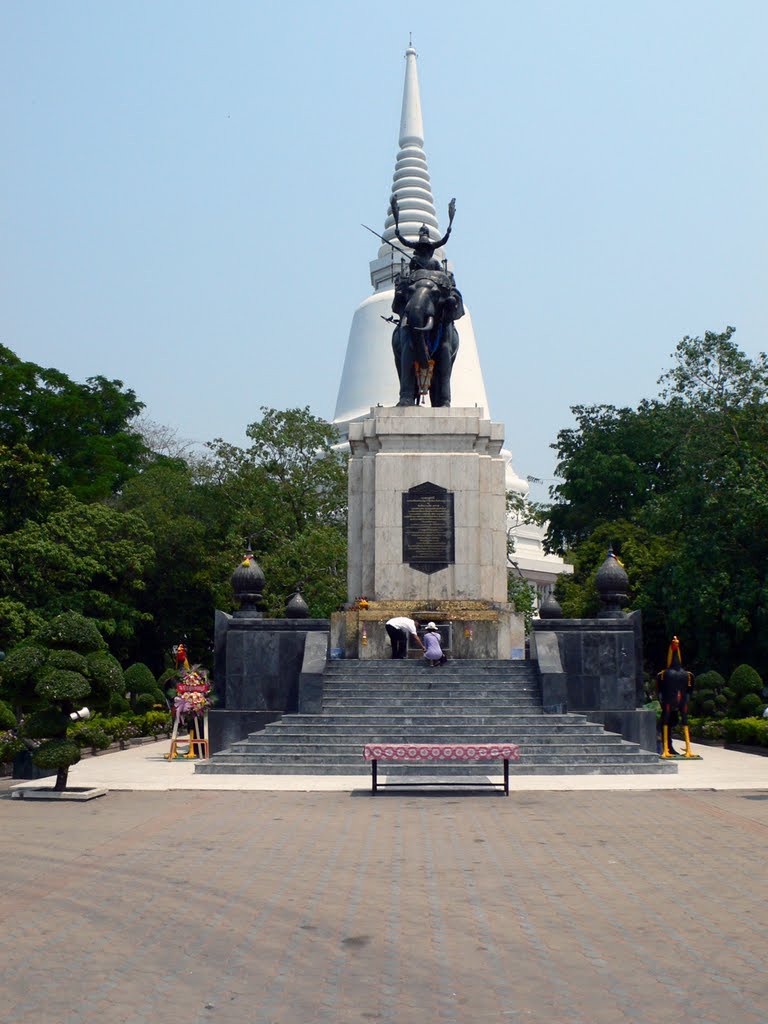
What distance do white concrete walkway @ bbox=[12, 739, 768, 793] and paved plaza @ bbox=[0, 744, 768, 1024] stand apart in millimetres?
1790

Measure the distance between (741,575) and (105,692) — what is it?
65.1 feet

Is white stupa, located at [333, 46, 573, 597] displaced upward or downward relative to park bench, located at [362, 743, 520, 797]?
upward

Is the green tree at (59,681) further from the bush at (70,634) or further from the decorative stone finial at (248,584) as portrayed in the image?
the decorative stone finial at (248,584)

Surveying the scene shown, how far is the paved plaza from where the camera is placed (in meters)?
5.40

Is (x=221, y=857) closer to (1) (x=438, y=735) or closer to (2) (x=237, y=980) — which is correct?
(2) (x=237, y=980)

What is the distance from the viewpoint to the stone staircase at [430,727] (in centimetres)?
1579

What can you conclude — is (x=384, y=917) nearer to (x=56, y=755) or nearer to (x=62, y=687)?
(x=56, y=755)

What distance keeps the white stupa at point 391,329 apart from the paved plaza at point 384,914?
4098cm

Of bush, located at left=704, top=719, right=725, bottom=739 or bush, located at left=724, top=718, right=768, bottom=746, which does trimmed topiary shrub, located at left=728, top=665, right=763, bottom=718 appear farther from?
bush, located at left=724, top=718, right=768, bottom=746

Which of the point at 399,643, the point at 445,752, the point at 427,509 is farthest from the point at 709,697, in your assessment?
the point at 445,752

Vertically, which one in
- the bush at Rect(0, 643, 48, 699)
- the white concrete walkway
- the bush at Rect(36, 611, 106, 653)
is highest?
the bush at Rect(36, 611, 106, 653)

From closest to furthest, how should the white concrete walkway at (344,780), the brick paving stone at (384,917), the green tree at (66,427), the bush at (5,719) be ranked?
the brick paving stone at (384,917), the white concrete walkway at (344,780), the bush at (5,719), the green tree at (66,427)

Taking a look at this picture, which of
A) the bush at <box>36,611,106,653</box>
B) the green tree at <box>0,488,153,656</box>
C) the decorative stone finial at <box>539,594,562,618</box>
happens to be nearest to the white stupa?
the green tree at <box>0,488,153,656</box>

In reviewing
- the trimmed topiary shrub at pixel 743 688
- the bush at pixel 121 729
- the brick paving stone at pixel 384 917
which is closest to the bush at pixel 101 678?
the brick paving stone at pixel 384 917
